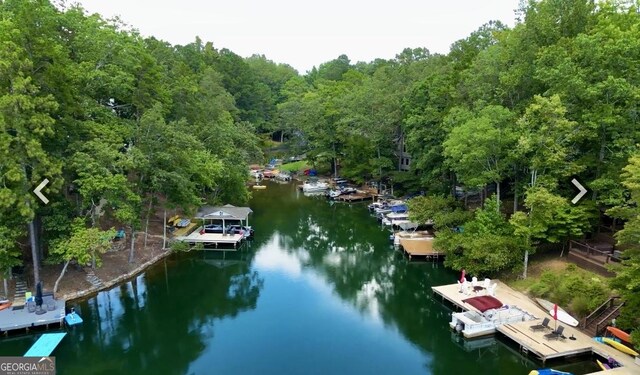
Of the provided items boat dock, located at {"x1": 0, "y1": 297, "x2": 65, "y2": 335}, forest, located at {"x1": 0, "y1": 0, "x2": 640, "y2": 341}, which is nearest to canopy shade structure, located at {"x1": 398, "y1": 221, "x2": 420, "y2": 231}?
forest, located at {"x1": 0, "y1": 0, "x2": 640, "y2": 341}

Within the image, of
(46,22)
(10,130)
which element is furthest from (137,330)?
(46,22)

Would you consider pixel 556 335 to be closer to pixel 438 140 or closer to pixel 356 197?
pixel 438 140

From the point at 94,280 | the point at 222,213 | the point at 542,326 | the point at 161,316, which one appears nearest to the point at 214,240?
the point at 222,213

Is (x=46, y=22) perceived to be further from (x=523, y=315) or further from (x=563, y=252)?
(x=563, y=252)

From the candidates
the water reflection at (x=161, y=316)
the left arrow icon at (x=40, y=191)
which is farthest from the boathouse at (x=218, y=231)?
the left arrow icon at (x=40, y=191)

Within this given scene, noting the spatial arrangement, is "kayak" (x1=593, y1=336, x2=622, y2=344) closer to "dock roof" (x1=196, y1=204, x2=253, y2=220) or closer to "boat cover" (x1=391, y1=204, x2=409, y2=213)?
"boat cover" (x1=391, y1=204, x2=409, y2=213)

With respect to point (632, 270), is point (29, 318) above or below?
below

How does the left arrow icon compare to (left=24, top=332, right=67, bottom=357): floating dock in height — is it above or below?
above
